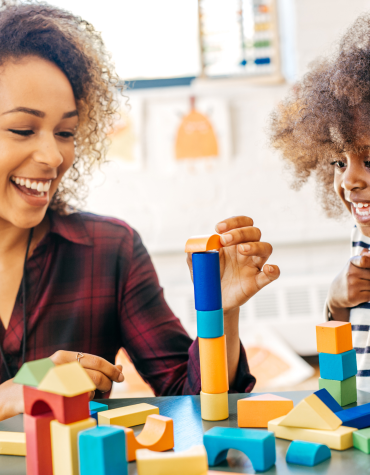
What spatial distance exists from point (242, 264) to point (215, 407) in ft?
0.87

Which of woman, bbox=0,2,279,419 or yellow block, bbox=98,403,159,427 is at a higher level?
woman, bbox=0,2,279,419

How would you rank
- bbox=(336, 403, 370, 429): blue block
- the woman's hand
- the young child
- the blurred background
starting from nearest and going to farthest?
bbox=(336, 403, 370, 429): blue block < the woman's hand < the young child < the blurred background

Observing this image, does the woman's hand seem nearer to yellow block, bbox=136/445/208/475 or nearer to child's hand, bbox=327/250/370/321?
yellow block, bbox=136/445/208/475

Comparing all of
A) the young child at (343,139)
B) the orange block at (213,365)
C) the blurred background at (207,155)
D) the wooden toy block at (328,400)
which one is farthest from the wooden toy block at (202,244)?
the blurred background at (207,155)

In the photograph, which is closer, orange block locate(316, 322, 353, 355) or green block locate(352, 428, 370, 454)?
green block locate(352, 428, 370, 454)

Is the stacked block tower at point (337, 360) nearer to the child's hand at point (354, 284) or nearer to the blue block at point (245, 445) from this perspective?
the blue block at point (245, 445)

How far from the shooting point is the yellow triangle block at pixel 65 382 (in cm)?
43

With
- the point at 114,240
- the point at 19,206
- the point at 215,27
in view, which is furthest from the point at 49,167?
the point at 215,27

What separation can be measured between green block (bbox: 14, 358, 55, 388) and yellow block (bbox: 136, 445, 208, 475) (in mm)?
122

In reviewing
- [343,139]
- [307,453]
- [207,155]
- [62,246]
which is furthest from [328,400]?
[207,155]

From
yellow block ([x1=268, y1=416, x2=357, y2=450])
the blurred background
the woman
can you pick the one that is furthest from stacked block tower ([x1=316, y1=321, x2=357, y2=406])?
the blurred background

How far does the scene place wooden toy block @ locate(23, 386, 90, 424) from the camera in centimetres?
44

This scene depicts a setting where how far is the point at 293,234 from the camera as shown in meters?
2.59

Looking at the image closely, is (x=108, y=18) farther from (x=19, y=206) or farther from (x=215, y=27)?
(x=19, y=206)
